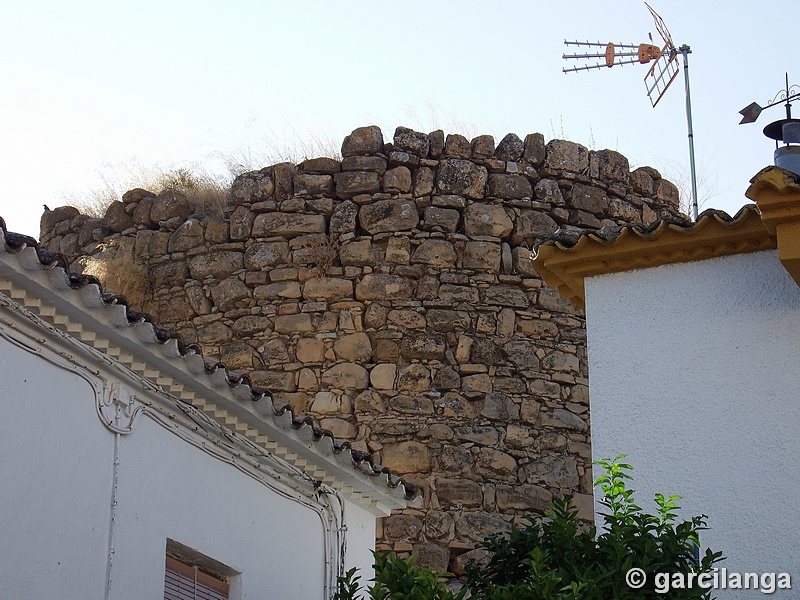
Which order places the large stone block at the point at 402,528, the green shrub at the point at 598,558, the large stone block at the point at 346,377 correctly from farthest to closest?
the large stone block at the point at 346,377, the large stone block at the point at 402,528, the green shrub at the point at 598,558

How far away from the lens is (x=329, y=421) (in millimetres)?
11062

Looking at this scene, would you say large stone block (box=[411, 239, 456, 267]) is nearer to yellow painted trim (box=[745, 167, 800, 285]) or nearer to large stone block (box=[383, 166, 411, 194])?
large stone block (box=[383, 166, 411, 194])

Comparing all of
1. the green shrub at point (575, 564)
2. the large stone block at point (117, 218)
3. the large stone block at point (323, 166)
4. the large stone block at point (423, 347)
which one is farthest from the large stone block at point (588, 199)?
the green shrub at point (575, 564)

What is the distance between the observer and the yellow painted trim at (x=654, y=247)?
20.6 feet

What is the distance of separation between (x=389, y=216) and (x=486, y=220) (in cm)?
80

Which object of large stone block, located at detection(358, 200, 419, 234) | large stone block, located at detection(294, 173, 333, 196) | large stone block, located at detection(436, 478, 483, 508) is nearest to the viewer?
large stone block, located at detection(436, 478, 483, 508)

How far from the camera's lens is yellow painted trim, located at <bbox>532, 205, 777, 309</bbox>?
6273mm

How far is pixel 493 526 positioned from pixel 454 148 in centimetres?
317

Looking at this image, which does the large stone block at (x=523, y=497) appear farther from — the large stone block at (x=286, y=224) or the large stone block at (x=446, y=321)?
the large stone block at (x=286, y=224)

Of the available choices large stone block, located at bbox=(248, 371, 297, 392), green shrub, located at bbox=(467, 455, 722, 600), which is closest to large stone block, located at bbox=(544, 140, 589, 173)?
large stone block, located at bbox=(248, 371, 297, 392)

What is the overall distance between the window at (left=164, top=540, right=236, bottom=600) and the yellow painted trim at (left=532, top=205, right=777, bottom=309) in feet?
6.98

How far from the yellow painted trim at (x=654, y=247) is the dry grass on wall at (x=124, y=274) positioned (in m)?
5.93

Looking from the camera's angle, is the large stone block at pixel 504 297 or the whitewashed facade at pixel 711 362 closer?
the whitewashed facade at pixel 711 362

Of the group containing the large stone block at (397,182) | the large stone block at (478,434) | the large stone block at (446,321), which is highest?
the large stone block at (397,182)
